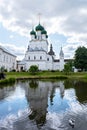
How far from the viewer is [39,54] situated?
77.1 m

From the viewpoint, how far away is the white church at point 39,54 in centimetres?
7712

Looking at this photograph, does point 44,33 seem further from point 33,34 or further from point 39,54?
point 39,54

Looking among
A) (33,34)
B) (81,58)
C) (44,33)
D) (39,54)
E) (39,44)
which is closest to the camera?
(81,58)

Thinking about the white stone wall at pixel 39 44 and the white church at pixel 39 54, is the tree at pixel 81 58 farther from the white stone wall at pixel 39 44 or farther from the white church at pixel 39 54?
the white stone wall at pixel 39 44

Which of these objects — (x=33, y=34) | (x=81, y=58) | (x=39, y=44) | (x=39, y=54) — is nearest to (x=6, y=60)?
(x=39, y=54)

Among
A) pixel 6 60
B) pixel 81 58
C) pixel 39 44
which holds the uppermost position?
pixel 39 44

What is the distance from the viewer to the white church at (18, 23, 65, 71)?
7712cm

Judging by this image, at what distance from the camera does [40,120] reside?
32.1 ft

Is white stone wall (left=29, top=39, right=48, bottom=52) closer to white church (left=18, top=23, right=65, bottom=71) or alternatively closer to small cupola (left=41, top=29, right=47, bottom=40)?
white church (left=18, top=23, right=65, bottom=71)

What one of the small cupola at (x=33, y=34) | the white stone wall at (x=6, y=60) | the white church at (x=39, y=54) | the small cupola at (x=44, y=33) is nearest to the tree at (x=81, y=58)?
the white church at (x=39, y=54)

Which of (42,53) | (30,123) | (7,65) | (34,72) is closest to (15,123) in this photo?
(30,123)

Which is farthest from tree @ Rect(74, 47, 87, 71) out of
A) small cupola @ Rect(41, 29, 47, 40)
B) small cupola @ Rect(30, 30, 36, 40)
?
small cupola @ Rect(30, 30, 36, 40)

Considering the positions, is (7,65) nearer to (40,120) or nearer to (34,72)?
(34,72)

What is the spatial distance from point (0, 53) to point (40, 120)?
52592 mm
